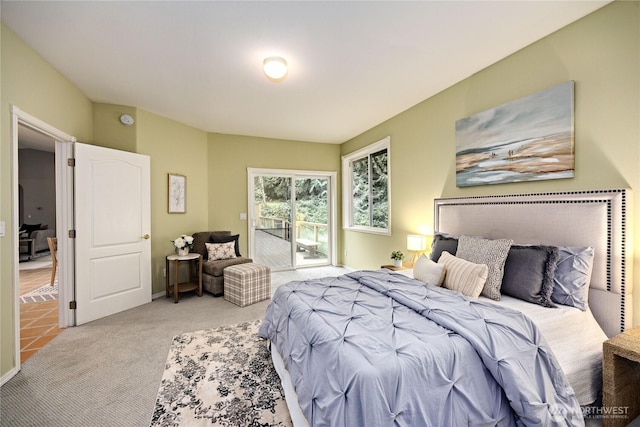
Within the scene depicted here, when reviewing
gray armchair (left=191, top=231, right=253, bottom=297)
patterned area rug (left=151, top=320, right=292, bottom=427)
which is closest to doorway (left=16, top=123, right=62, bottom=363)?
gray armchair (left=191, top=231, right=253, bottom=297)

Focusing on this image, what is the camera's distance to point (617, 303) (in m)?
1.93

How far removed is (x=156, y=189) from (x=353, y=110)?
317 centimetres

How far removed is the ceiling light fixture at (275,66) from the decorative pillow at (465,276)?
2348mm

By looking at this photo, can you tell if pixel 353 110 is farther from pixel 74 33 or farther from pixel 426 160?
pixel 74 33

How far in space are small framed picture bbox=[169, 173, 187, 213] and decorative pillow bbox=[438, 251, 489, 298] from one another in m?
4.02

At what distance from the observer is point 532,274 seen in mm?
2057

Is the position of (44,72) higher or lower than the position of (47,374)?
higher

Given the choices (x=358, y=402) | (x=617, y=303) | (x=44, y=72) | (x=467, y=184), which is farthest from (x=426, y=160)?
(x=44, y=72)

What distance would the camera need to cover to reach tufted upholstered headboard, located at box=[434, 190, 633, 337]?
1.92 metres

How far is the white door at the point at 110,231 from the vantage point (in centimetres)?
316

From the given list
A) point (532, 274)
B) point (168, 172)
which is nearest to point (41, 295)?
point (168, 172)

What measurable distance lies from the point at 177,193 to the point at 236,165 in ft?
4.00

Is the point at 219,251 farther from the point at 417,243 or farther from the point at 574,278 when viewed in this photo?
the point at 574,278

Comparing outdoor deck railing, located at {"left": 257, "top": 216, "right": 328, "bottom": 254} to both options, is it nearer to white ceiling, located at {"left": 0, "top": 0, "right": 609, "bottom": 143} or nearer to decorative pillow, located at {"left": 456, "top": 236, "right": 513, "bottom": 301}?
white ceiling, located at {"left": 0, "top": 0, "right": 609, "bottom": 143}
